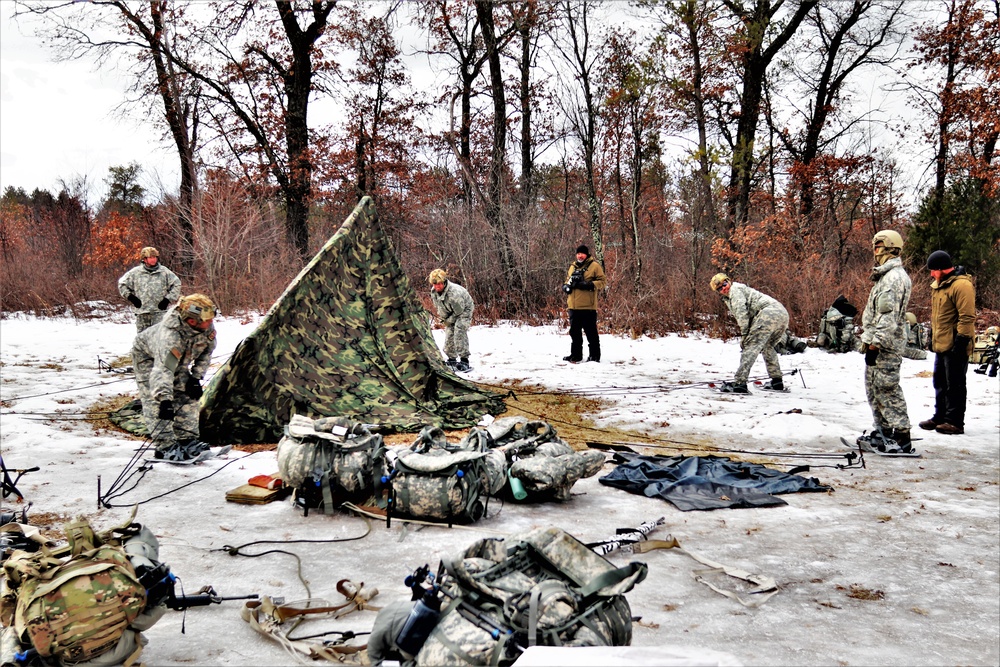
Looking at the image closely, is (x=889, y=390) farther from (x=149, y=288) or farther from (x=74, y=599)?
(x=149, y=288)

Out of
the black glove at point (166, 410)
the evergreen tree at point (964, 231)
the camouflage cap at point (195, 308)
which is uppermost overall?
the evergreen tree at point (964, 231)

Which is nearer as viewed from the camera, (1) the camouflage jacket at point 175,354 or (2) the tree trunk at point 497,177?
(1) the camouflage jacket at point 175,354

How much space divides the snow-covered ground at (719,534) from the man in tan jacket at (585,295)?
2426mm

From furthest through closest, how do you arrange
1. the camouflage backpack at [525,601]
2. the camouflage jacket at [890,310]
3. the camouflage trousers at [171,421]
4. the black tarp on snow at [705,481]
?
the camouflage jacket at [890,310] < the camouflage trousers at [171,421] < the black tarp on snow at [705,481] < the camouflage backpack at [525,601]

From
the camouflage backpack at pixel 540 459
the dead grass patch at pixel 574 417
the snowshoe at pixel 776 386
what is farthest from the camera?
the snowshoe at pixel 776 386

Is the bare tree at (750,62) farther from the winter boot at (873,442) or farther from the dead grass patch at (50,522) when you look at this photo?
the dead grass patch at (50,522)

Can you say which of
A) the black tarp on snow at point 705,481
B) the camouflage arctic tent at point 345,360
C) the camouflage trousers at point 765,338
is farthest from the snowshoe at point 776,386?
the camouflage arctic tent at point 345,360

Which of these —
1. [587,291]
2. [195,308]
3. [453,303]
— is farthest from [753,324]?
[195,308]

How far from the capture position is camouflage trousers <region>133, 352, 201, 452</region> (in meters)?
6.27

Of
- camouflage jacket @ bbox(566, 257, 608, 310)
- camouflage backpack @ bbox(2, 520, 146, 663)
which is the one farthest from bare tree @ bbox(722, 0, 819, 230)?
camouflage backpack @ bbox(2, 520, 146, 663)

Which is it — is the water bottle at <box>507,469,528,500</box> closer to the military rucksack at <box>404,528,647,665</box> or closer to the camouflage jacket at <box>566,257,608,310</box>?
the military rucksack at <box>404,528,647,665</box>

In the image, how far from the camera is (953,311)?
297 inches

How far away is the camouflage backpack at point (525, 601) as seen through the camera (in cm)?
240

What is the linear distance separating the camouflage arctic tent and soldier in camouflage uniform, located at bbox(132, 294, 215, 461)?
1.08 ft
